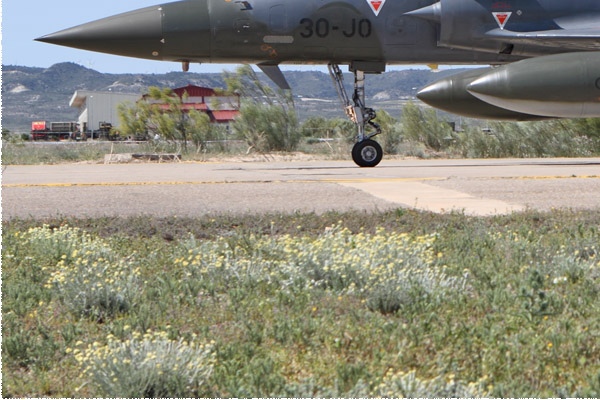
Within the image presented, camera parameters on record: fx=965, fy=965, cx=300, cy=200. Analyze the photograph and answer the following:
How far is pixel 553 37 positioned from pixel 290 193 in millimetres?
7441

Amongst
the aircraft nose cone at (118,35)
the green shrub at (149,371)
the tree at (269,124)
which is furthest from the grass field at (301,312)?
the tree at (269,124)

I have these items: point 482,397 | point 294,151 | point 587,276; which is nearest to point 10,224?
point 587,276

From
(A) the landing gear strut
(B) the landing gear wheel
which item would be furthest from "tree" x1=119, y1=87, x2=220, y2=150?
(B) the landing gear wheel

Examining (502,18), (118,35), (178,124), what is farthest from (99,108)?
(502,18)

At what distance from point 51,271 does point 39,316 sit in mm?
1119

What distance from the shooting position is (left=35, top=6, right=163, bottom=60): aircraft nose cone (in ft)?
52.1

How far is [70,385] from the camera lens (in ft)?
13.7

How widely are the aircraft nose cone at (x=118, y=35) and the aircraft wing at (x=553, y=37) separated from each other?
564 cm

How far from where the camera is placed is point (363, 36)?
53.9ft

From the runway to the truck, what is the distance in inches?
2651

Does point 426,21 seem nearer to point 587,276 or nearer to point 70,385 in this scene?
point 587,276

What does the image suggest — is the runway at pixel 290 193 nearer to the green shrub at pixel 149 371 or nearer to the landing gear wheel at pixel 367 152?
the landing gear wheel at pixel 367 152

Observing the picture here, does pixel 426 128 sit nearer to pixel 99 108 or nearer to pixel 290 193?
pixel 290 193

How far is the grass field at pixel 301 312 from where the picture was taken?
4.05 meters
